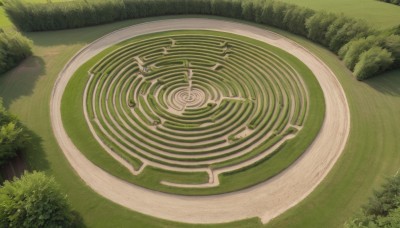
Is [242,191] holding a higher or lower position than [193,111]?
lower

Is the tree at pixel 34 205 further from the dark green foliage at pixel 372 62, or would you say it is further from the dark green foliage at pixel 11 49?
the dark green foliage at pixel 372 62

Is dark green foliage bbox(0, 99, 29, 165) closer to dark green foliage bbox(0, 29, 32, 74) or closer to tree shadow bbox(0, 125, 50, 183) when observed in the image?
tree shadow bbox(0, 125, 50, 183)

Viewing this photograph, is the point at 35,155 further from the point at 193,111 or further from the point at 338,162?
the point at 338,162

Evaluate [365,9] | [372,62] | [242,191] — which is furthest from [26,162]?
[365,9]

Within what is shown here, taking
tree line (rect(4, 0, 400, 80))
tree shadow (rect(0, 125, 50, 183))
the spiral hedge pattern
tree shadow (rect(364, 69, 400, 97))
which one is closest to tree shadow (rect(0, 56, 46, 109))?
the spiral hedge pattern

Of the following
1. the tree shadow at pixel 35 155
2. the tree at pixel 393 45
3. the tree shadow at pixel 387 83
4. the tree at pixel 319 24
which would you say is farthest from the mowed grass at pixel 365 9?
the tree shadow at pixel 35 155
